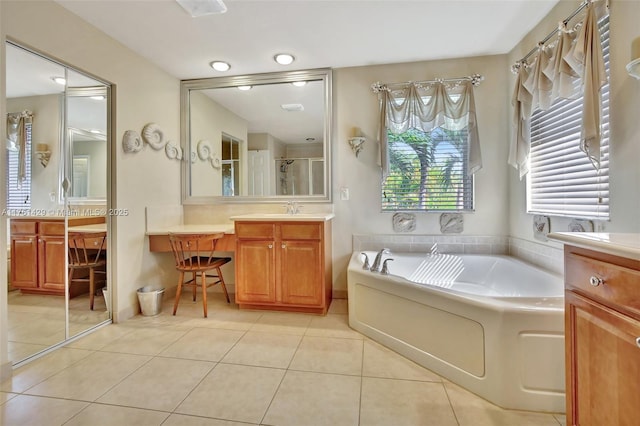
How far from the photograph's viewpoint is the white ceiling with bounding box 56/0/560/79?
2.03 metres

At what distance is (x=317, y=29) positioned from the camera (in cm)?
229

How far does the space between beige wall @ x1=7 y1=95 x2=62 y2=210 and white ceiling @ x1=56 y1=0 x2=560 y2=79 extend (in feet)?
2.33

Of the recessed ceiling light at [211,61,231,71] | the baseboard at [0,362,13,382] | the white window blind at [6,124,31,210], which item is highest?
the recessed ceiling light at [211,61,231,71]

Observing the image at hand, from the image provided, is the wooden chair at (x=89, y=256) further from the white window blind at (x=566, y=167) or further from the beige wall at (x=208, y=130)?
the white window blind at (x=566, y=167)

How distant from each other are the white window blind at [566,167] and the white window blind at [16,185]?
11.5 feet

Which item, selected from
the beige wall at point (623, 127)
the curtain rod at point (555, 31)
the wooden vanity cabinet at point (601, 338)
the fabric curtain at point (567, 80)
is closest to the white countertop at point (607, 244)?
the wooden vanity cabinet at point (601, 338)

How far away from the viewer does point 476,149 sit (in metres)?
2.67

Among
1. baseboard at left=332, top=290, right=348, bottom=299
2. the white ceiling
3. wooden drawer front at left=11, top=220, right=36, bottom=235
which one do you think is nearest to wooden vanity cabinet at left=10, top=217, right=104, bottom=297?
wooden drawer front at left=11, top=220, right=36, bottom=235

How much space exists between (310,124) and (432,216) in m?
1.61

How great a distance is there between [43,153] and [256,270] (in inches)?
69.3

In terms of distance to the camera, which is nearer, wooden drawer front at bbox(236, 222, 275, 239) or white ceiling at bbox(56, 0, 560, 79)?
white ceiling at bbox(56, 0, 560, 79)

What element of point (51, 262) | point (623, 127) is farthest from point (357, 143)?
point (51, 262)

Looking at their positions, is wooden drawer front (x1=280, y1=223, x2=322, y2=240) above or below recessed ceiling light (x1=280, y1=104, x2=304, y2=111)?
below

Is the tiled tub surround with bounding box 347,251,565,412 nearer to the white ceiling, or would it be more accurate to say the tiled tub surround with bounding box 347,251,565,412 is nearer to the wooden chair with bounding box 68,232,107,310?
the white ceiling
